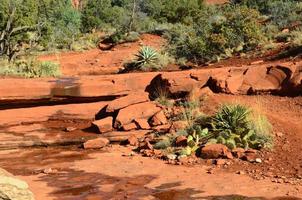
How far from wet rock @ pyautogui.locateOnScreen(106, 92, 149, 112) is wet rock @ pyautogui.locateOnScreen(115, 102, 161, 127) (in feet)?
0.64

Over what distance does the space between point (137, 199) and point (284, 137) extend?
156 inches

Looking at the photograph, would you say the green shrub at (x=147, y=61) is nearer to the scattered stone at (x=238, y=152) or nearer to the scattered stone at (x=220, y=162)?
the scattered stone at (x=238, y=152)

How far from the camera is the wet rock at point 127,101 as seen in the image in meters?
12.0

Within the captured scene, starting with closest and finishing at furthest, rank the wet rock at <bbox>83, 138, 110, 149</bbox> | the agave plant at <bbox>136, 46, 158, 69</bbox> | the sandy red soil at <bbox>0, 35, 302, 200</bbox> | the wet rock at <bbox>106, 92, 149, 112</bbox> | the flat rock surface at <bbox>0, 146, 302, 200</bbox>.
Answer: the flat rock surface at <bbox>0, 146, 302, 200</bbox>
the sandy red soil at <bbox>0, 35, 302, 200</bbox>
the wet rock at <bbox>83, 138, 110, 149</bbox>
the wet rock at <bbox>106, 92, 149, 112</bbox>
the agave plant at <bbox>136, 46, 158, 69</bbox>

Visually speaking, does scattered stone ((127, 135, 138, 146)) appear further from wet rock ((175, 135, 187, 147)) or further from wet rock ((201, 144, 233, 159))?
wet rock ((201, 144, 233, 159))

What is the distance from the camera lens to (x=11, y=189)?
5.76 metres

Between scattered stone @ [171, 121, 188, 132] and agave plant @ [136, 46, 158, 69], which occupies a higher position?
agave plant @ [136, 46, 158, 69]

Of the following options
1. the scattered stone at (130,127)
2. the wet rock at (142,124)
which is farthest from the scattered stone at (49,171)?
the wet rock at (142,124)

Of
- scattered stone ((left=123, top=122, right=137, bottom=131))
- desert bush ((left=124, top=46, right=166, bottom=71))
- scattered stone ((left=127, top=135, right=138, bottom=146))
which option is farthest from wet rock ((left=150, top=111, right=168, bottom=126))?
desert bush ((left=124, top=46, right=166, bottom=71))

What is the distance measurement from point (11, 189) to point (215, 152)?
4.49 meters

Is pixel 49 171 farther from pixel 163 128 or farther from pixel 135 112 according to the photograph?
pixel 135 112

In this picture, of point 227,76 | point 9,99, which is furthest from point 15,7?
point 227,76

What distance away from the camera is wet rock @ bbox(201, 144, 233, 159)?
30.0 feet

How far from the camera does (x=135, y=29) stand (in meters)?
33.3
